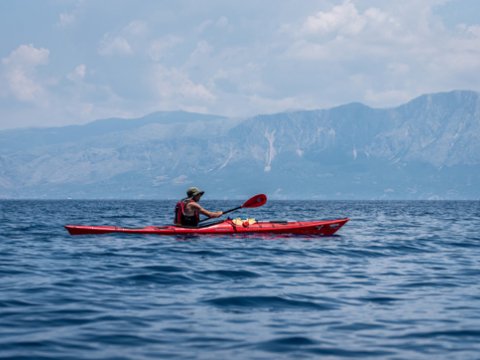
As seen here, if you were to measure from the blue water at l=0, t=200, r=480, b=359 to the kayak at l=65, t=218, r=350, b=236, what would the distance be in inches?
130

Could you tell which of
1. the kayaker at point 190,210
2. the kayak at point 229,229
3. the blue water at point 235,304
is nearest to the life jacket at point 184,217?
the kayaker at point 190,210

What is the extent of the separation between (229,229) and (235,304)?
40.7ft

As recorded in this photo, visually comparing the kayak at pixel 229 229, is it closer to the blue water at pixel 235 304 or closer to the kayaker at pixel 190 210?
the kayaker at pixel 190 210

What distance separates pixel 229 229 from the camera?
23094 mm

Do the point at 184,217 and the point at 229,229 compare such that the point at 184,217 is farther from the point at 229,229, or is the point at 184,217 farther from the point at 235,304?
the point at 235,304

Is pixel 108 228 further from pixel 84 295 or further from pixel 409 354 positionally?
pixel 409 354

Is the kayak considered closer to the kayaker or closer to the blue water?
the kayaker

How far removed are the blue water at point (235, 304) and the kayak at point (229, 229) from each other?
330 centimetres

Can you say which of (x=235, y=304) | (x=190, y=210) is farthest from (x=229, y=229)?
(x=235, y=304)

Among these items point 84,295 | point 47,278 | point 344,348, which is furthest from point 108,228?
point 344,348

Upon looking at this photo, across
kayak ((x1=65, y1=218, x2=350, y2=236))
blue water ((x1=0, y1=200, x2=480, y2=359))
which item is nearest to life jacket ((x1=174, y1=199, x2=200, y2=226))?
kayak ((x1=65, y1=218, x2=350, y2=236))

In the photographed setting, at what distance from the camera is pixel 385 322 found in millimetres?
9461

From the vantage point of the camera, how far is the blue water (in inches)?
317

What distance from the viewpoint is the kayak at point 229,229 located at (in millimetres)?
22609
